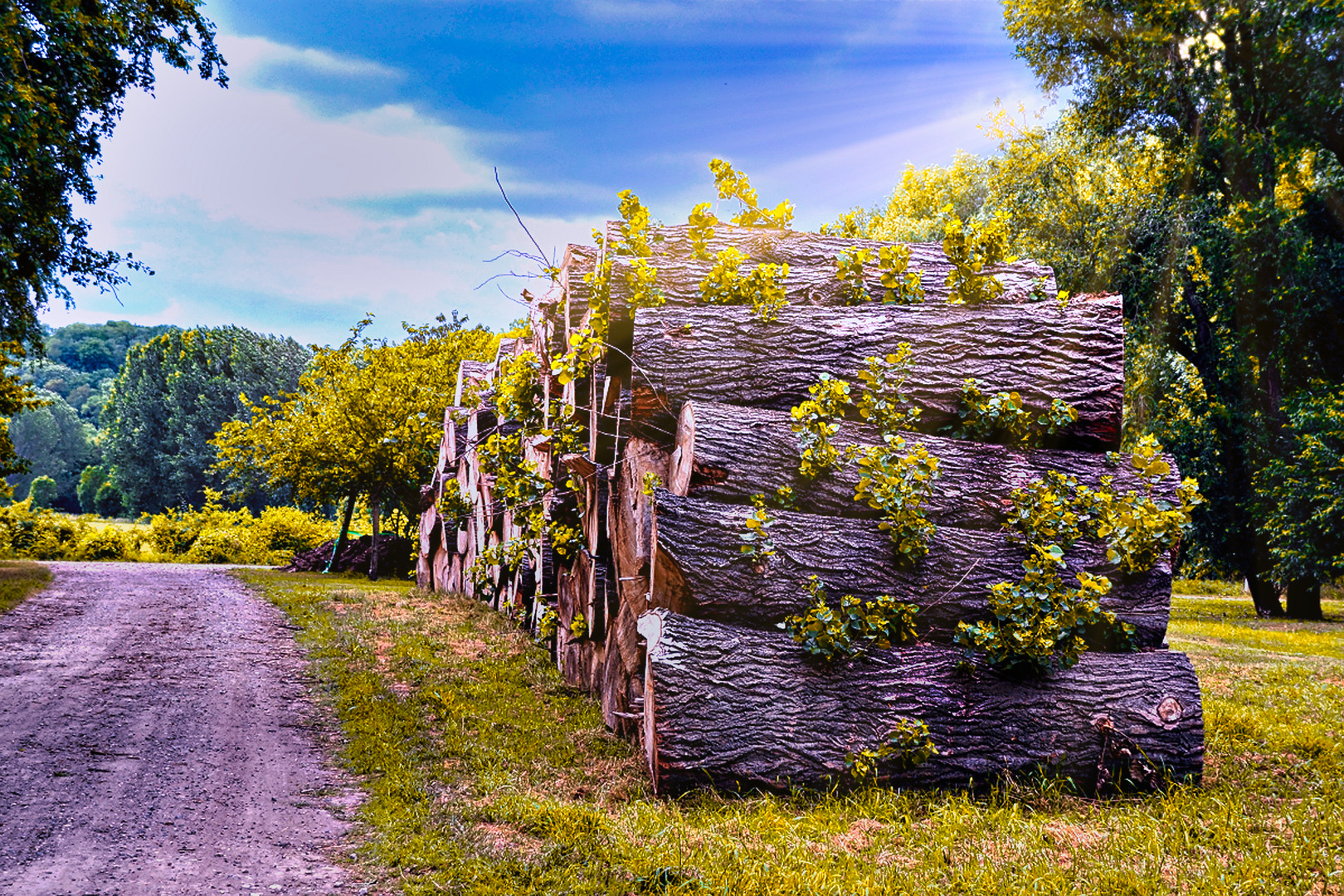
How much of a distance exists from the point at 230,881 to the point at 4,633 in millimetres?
7491

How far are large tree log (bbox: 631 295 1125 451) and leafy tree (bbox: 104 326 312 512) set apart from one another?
140 ft

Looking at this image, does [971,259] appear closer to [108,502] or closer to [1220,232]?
[1220,232]

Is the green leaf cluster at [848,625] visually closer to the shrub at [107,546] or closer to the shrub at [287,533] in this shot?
the shrub at [287,533]

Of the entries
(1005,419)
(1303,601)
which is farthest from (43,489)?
(1303,601)

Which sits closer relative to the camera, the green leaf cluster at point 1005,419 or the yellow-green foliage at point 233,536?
the green leaf cluster at point 1005,419

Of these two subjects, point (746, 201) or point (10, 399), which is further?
point (10, 399)

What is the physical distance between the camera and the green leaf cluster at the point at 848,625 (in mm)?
4789

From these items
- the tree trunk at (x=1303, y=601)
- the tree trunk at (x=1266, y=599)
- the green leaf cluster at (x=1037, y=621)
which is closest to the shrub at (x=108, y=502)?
the green leaf cluster at (x=1037, y=621)

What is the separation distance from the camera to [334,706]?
22.2 ft

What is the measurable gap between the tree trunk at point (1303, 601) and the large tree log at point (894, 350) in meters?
17.5

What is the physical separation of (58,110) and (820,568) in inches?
467

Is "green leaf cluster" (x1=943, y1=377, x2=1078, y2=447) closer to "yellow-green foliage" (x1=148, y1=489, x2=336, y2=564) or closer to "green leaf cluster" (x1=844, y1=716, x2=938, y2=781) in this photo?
"green leaf cluster" (x1=844, y1=716, x2=938, y2=781)

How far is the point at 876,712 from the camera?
472 cm

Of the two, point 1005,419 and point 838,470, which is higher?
point 1005,419
